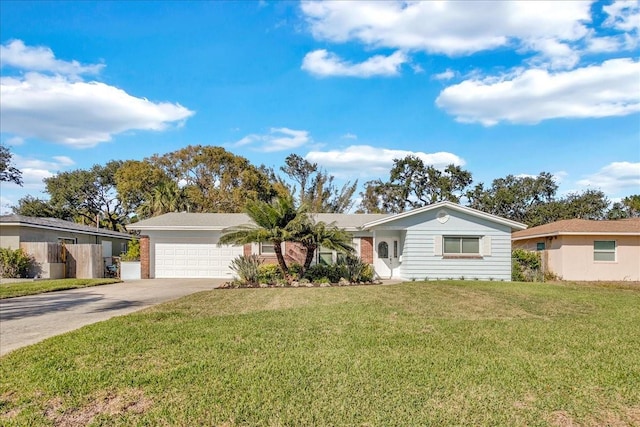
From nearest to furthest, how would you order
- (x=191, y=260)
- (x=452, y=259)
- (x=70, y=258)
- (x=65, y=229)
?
(x=452, y=259) → (x=191, y=260) → (x=70, y=258) → (x=65, y=229)

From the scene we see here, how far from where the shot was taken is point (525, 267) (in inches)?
796

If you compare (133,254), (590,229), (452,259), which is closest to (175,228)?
(133,254)

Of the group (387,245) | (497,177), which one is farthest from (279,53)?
(497,177)

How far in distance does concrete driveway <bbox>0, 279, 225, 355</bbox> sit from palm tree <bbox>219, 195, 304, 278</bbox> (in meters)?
2.61

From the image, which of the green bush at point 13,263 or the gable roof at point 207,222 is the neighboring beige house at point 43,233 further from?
the gable roof at point 207,222

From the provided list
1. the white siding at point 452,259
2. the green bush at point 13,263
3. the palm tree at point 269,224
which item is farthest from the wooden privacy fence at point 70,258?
the white siding at point 452,259

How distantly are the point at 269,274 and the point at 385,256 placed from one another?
604 cm

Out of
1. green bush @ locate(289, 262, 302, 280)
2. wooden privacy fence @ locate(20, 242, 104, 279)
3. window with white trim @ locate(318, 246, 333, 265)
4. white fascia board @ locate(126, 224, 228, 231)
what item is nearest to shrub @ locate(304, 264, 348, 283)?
green bush @ locate(289, 262, 302, 280)

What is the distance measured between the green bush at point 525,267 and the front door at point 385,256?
17.6ft

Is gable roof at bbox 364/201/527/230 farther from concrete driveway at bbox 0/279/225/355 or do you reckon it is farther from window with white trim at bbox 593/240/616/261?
concrete driveway at bbox 0/279/225/355

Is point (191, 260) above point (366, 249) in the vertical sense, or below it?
below

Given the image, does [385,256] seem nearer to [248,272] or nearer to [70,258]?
[248,272]

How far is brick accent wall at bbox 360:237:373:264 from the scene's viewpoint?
2012 centimetres

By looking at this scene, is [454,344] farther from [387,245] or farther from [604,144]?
[604,144]
